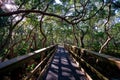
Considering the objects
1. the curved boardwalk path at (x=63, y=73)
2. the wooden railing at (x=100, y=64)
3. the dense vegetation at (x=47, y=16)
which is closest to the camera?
the wooden railing at (x=100, y=64)

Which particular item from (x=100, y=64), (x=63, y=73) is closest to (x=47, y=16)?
(x=100, y=64)

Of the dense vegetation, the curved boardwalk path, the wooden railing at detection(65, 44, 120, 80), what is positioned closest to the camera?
the wooden railing at detection(65, 44, 120, 80)

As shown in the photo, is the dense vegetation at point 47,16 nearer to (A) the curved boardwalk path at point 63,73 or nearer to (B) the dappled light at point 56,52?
(B) the dappled light at point 56,52

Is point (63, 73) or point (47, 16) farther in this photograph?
point (47, 16)

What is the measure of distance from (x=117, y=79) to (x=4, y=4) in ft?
35.6

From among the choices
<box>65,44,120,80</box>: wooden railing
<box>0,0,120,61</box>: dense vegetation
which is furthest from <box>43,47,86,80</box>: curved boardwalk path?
<box>0,0,120,61</box>: dense vegetation

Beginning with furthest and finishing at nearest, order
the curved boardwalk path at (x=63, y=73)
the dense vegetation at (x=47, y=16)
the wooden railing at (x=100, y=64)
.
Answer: the dense vegetation at (x=47, y=16), the curved boardwalk path at (x=63, y=73), the wooden railing at (x=100, y=64)

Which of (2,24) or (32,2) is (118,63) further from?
(2,24)

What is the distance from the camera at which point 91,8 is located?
1738 centimetres

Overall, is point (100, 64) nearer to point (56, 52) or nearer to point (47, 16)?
point (56, 52)

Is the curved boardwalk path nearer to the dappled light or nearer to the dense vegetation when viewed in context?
the dappled light

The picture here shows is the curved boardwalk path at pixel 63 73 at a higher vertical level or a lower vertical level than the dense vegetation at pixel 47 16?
lower

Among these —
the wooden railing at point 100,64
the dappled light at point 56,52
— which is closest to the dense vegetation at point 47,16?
the dappled light at point 56,52

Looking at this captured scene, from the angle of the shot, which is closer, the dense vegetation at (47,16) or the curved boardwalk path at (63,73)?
the curved boardwalk path at (63,73)
